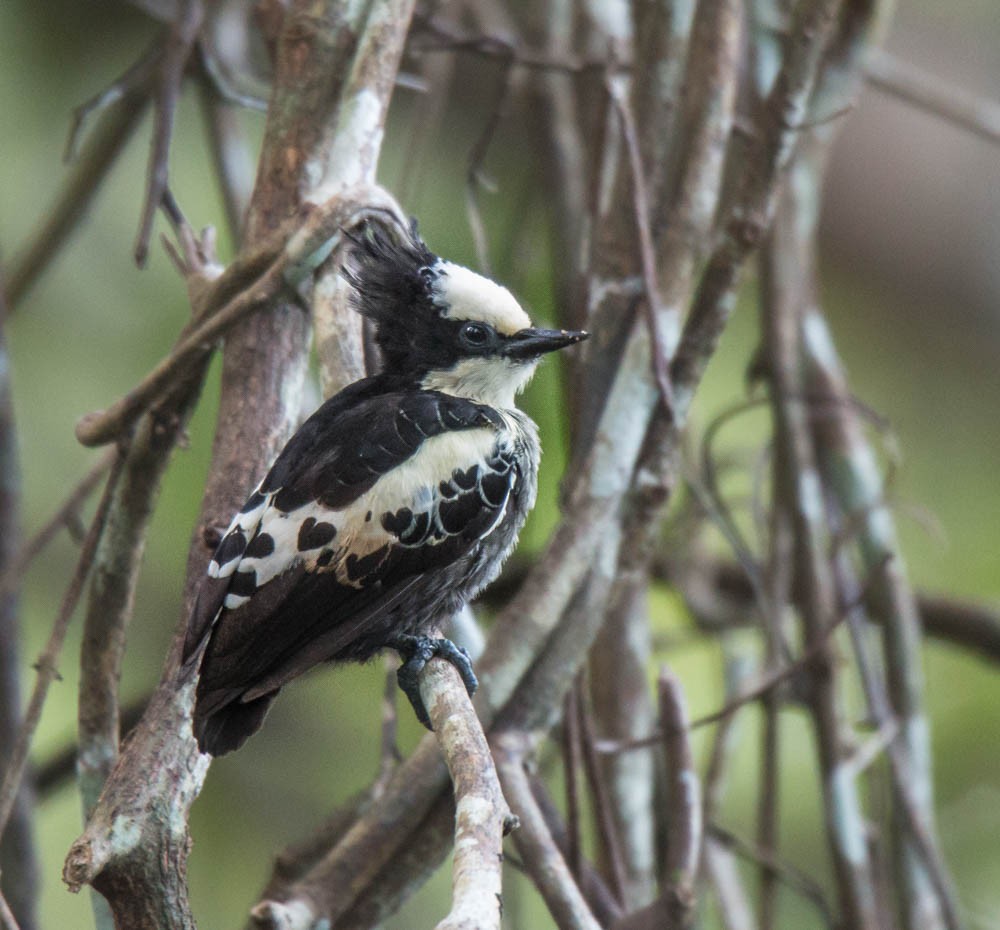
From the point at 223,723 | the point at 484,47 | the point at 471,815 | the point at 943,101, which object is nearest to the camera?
the point at 471,815

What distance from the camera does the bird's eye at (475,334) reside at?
86.8 inches

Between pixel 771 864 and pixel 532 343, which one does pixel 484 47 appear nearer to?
pixel 532 343

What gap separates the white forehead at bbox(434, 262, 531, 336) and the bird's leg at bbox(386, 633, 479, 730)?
53 cm

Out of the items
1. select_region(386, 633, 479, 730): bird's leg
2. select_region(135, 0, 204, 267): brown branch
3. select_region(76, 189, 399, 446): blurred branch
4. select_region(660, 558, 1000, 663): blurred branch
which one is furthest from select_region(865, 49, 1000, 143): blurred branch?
select_region(386, 633, 479, 730): bird's leg

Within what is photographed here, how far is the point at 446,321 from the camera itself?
2.21m

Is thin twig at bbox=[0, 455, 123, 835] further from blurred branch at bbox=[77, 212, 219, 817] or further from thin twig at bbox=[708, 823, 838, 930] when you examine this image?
thin twig at bbox=[708, 823, 838, 930]

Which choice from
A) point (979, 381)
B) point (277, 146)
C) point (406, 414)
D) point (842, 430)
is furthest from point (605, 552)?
point (979, 381)

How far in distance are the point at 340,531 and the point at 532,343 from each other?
48 centimetres

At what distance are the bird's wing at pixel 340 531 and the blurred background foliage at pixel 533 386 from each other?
1.59 m

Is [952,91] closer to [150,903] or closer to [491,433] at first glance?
[491,433]

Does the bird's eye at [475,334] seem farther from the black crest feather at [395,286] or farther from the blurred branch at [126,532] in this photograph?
the blurred branch at [126,532]

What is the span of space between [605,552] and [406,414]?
431 millimetres

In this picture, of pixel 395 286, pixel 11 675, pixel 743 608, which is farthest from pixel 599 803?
pixel 11 675

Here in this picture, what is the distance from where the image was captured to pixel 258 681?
6.08ft
